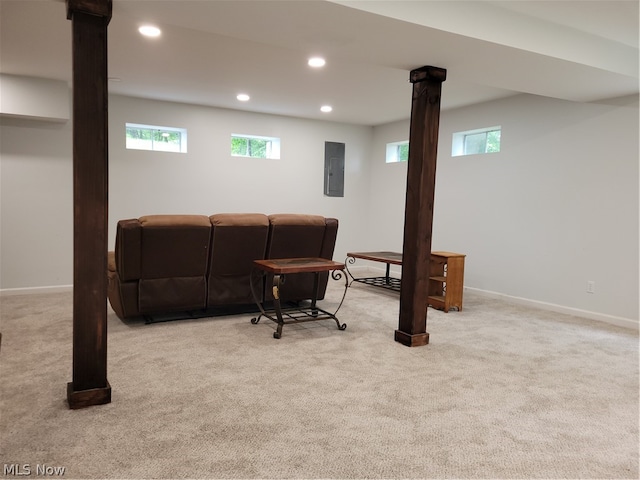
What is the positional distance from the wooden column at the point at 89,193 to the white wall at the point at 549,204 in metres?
4.41

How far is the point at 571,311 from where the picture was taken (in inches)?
183

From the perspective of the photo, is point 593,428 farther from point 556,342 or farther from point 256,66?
point 256,66

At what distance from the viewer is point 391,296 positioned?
532 centimetres

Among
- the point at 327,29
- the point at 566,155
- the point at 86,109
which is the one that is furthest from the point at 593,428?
the point at 566,155

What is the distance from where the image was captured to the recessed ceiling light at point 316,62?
3877 millimetres

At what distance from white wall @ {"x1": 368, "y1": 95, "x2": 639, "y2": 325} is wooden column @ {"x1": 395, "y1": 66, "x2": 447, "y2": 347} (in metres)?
2.16

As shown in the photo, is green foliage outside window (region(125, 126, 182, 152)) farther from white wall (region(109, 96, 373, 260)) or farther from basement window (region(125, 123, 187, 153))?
white wall (region(109, 96, 373, 260))

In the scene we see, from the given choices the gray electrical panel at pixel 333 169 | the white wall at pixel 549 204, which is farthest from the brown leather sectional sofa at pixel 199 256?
the gray electrical panel at pixel 333 169

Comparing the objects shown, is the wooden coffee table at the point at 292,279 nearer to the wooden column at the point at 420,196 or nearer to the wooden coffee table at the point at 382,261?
the wooden column at the point at 420,196

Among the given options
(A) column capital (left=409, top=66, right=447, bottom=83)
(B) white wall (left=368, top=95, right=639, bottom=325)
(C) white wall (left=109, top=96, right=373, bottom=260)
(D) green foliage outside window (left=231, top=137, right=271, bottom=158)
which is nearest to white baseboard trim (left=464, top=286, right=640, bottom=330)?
(B) white wall (left=368, top=95, right=639, bottom=325)

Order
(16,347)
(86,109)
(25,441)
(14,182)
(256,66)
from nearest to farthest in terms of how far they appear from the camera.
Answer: (25,441)
(86,109)
(16,347)
(256,66)
(14,182)

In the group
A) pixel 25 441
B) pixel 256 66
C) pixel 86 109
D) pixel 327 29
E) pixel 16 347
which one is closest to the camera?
pixel 25 441

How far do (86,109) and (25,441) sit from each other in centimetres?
152

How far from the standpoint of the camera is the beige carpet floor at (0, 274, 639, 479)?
1823mm
